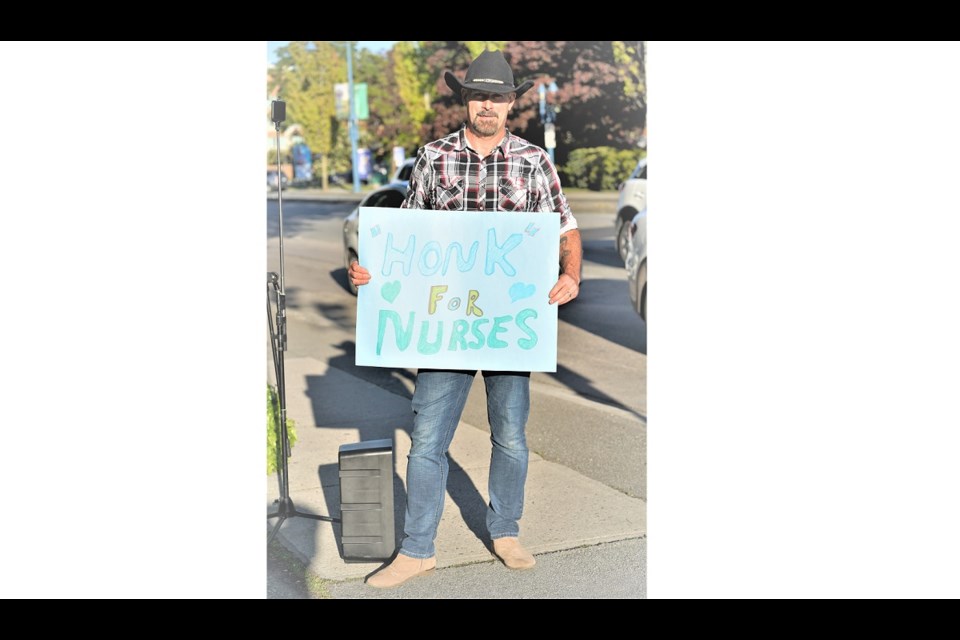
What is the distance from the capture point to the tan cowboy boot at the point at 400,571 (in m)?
4.13

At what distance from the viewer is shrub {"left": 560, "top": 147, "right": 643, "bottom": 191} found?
89.1 feet

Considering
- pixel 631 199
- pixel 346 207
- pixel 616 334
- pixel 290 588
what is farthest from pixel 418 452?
pixel 346 207

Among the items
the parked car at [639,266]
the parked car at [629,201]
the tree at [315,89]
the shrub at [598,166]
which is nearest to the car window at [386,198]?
the parked car at [629,201]

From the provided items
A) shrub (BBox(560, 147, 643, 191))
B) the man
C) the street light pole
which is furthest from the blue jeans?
shrub (BBox(560, 147, 643, 191))

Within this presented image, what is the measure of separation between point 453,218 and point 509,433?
795 millimetres

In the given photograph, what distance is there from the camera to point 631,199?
598 inches

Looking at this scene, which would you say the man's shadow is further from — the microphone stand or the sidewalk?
the microphone stand

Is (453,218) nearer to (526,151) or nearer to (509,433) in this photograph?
(526,151)

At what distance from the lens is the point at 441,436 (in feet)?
13.4

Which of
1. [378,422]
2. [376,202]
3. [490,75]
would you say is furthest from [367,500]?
[376,202]

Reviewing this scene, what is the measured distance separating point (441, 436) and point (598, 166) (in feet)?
78.1

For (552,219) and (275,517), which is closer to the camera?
(552,219)

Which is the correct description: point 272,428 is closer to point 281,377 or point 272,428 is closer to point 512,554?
point 281,377

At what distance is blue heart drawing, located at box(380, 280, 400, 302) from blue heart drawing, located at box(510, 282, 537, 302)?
41cm
